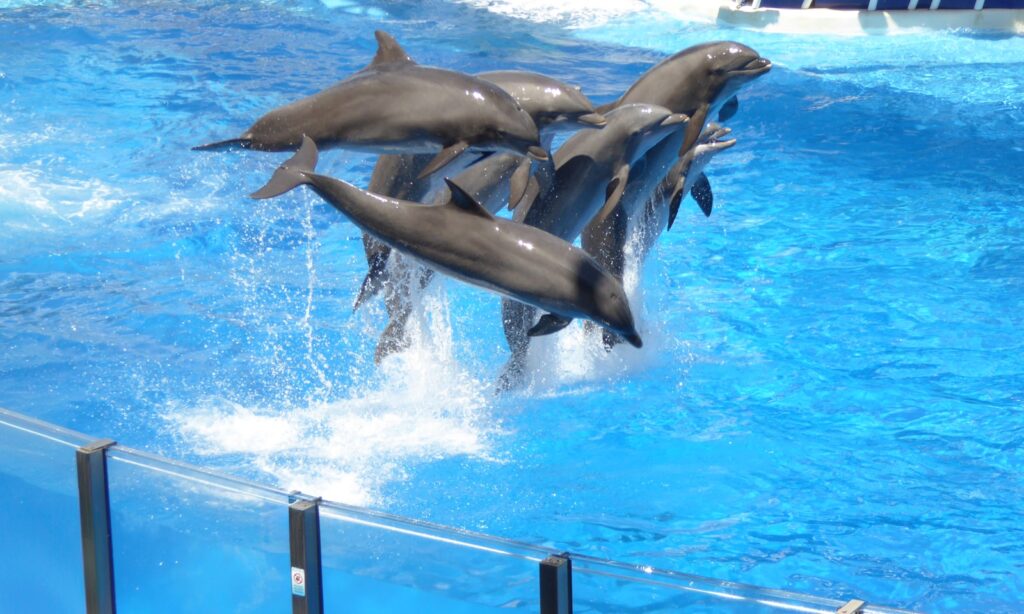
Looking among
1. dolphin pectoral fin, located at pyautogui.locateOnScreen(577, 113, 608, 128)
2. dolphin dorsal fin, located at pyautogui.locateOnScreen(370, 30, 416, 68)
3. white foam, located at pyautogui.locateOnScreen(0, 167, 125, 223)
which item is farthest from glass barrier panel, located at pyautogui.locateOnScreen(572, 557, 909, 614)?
white foam, located at pyautogui.locateOnScreen(0, 167, 125, 223)

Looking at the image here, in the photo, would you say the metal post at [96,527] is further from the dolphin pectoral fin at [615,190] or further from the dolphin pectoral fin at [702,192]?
the dolphin pectoral fin at [702,192]

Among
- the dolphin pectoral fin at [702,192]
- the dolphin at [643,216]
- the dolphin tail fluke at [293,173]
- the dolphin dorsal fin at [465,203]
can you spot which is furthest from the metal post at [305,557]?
the dolphin pectoral fin at [702,192]

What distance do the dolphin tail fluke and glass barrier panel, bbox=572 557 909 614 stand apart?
1.94m

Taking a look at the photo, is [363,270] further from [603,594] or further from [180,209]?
[603,594]

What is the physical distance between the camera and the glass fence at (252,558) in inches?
125

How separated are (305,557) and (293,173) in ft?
5.17

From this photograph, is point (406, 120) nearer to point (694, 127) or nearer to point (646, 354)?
point (694, 127)

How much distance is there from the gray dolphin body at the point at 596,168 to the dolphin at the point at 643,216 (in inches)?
11.0

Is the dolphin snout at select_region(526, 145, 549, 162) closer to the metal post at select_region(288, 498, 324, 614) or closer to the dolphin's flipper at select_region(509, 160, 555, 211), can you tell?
the dolphin's flipper at select_region(509, 160, 555, 211)

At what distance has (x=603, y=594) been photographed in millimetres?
3221

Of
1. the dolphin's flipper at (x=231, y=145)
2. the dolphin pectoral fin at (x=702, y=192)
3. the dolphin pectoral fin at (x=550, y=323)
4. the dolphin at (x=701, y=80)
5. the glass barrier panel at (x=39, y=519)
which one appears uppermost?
the dolphin at (x=701, y=80)

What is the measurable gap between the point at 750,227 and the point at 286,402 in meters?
5.13

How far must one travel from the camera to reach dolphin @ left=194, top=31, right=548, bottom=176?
4746mm

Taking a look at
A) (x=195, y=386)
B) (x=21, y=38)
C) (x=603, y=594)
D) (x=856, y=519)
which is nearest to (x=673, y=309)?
(x=856, y=519)
